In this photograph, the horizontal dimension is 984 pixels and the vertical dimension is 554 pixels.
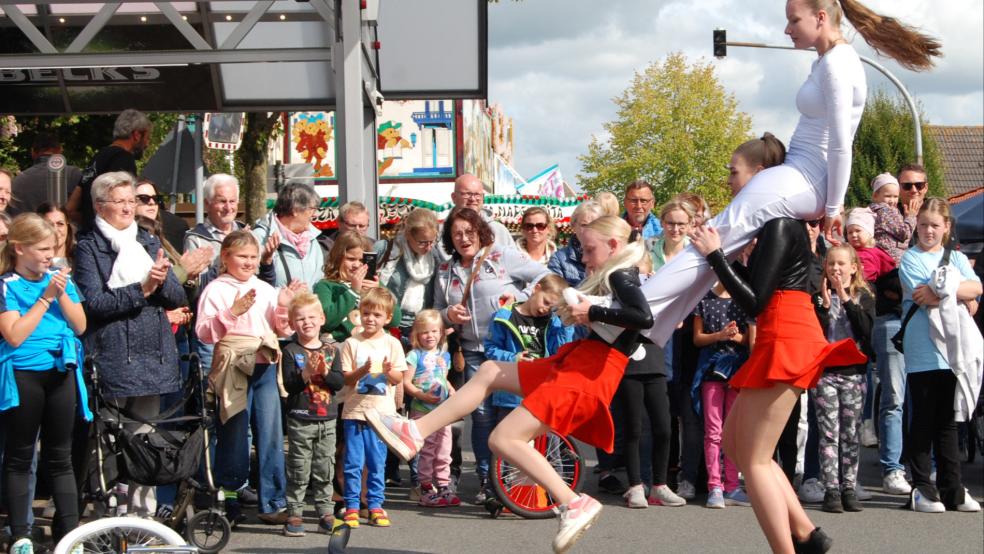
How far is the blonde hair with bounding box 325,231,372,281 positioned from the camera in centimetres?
827

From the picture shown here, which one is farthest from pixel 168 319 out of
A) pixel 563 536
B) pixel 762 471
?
pixel 762 471

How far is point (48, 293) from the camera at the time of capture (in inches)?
254

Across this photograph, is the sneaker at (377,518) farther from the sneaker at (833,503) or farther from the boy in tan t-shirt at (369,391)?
the sneaker at (833,503)

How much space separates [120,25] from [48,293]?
5.93 metres

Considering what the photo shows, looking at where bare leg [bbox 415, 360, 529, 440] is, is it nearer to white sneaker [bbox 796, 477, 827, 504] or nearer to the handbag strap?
white sneaker [bbox 796, 477, 827, 504]

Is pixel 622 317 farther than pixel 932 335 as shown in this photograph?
No

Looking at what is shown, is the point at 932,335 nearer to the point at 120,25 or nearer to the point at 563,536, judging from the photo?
the point at 563,536

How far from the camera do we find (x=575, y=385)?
5.93 meters

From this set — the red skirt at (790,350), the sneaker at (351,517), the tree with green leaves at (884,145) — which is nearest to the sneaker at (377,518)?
the sneaker at (351,517)

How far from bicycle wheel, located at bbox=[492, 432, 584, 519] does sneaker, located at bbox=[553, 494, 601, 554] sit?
2.29m

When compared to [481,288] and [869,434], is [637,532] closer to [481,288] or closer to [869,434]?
[481,288]

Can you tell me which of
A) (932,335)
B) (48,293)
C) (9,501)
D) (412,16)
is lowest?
(9,501)

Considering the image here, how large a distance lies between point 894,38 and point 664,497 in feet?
13.1

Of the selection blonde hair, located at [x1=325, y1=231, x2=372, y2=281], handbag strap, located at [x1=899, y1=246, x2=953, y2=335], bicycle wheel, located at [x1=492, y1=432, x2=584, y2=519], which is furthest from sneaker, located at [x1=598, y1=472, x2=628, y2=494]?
blonde hair, located at [x1=325, y1=231, x2=372, y2=281]
